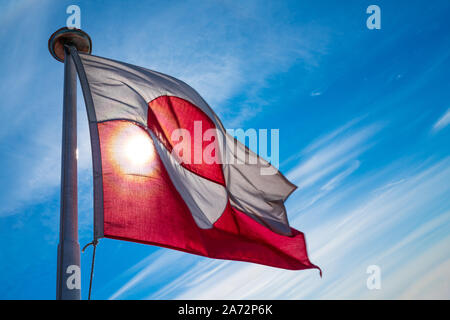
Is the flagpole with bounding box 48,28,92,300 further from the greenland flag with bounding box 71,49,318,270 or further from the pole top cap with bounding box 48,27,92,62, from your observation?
the greenland flag with bounding box 71,49,318,270

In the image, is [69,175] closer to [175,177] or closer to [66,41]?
[175,177]

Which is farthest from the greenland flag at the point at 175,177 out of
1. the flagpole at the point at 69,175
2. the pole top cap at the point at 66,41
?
the pole top cap at the point at 66,41

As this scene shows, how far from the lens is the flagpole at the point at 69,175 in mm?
6844

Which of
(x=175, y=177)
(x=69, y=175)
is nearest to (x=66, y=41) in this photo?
(x=69, y=175)

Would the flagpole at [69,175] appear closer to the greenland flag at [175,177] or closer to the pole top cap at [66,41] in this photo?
the pole top cap at [66,41]

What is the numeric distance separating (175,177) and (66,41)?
148 inches

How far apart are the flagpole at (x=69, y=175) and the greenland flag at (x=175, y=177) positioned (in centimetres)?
42

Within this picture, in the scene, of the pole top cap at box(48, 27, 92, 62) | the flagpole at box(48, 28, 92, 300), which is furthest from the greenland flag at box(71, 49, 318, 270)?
the pole top cap at box(48, 27, 92, 62)

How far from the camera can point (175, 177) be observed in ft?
30.2

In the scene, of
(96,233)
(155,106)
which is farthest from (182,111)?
(96,233)

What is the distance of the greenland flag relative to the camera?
7.78m
